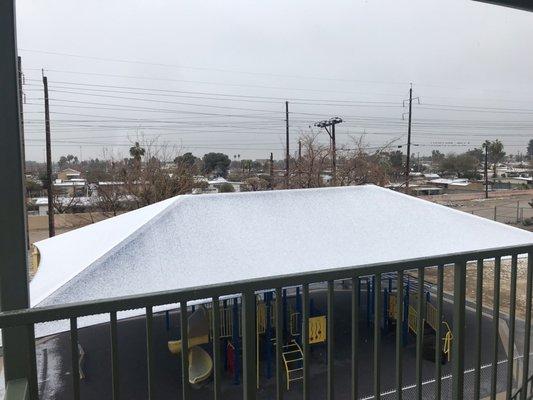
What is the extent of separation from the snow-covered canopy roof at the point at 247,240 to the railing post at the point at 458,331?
10.6 feet

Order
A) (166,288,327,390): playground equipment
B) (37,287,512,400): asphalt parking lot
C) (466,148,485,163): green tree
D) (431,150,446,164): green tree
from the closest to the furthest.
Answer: (37,287,512,400): asphalt parking lot, (166,288,327,390): playground equipment, (466,148,485,163): green tree, (431,150,446,164): green tree

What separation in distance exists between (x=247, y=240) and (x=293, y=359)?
5.89ft

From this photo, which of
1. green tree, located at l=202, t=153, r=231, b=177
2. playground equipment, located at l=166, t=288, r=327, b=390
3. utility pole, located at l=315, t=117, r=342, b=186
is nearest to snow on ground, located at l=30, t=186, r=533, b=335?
playground equipment, located at l=166, t=288, r=327, b=390

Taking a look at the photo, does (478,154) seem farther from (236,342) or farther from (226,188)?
(236,342)

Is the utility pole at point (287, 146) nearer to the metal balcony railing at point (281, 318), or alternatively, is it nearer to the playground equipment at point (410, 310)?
the playground equipment at point (410, 310)

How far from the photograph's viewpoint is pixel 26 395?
1122 millimetres

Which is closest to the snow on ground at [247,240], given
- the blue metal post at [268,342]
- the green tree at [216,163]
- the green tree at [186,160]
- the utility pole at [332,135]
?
the blue metal post at [268,342]

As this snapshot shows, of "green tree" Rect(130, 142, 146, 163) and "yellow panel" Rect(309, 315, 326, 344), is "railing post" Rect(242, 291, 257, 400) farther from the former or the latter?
"green tree" Rect(130, 142, 146, 163)

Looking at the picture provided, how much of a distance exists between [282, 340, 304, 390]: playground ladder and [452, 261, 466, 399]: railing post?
4.27 meters

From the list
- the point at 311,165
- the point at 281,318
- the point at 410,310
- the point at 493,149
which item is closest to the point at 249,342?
the point at 281,318

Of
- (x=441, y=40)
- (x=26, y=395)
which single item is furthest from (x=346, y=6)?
(x=26, y=395)

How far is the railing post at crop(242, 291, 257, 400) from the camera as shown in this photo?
1.28 meters

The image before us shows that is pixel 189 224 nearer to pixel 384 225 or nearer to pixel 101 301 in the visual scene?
pixel 384 225

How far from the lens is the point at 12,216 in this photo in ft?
3.91
